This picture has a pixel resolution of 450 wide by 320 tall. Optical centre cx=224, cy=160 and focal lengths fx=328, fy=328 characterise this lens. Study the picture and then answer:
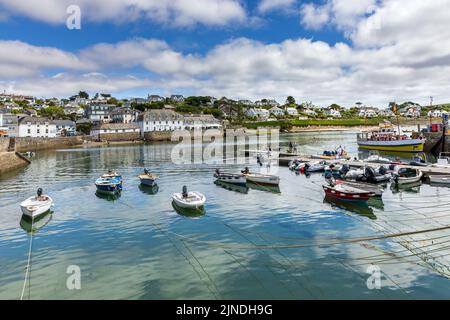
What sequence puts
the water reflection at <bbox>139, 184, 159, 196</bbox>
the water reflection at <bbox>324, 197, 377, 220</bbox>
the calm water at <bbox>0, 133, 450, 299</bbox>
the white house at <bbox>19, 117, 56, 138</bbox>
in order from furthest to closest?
the white house at <bbox>19, 117, 56, 138</bbox>
the water reflection at <bbox>139, 184, 159, 196</bbox>
the water reflection at <bbox>324, 197, 377, 220</bbox>
the calm water at <bbox>0, 133, 450, 299</bbox>

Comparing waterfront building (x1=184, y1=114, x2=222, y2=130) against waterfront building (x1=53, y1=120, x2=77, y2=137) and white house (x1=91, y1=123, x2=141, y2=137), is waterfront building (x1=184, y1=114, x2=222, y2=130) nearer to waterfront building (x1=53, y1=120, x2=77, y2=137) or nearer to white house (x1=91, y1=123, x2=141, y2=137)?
white house (x1=91, y1=123, x2=141, y2=137)

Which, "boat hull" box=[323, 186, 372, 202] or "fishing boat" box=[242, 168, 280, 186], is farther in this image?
"fishing boat" box=[242, 168, 280, 186]

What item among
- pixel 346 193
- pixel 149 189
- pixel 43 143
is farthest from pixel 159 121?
pixel 346 193

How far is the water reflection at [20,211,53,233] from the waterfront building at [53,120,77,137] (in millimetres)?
111537

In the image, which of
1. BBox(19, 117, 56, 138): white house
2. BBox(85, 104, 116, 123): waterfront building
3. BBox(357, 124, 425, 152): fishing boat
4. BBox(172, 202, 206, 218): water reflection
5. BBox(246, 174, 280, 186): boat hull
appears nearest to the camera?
BBox(172, 202, 206, 218): water reflection

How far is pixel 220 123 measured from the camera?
15962cm

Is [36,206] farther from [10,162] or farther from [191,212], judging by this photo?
[10,162]

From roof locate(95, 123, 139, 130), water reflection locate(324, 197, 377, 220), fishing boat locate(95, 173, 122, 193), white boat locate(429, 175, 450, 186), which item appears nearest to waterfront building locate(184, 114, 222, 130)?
roof locate(95, 123, 139, 130)

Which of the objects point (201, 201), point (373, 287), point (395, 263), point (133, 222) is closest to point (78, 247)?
point (133, 222)

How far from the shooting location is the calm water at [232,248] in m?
13.0

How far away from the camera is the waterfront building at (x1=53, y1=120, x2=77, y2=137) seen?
125750 mm

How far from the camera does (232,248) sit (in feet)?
56.6
